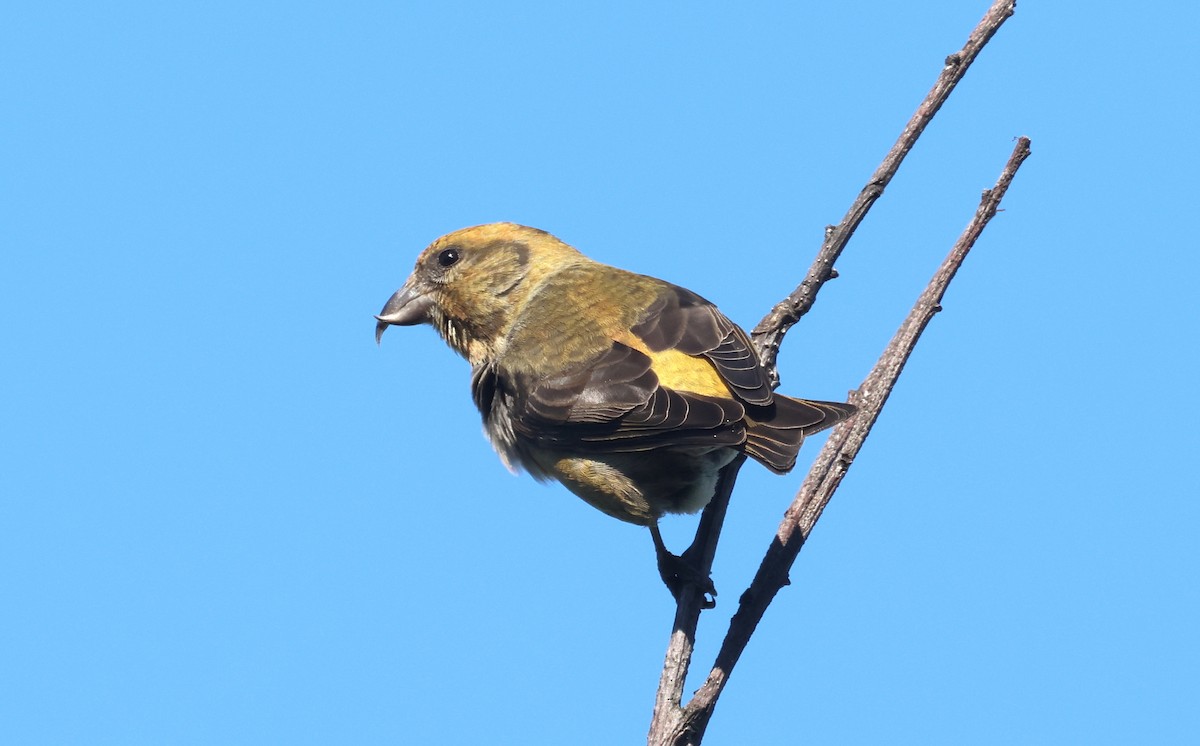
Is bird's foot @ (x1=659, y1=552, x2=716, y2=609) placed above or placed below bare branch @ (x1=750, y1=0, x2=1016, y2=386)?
below

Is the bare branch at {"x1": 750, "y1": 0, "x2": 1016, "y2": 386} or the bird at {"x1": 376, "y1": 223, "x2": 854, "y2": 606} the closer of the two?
the bare branch at {"x1": 750, "y1": 0, "x2": 1016, "y2": 386}

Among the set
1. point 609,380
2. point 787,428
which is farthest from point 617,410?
point 787,428

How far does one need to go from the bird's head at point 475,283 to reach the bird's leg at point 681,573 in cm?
193

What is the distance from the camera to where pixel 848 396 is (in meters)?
5.73

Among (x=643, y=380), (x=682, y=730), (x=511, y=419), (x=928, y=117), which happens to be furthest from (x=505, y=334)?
(x=682, y=730)

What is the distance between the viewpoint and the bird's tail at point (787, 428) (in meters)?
5.69

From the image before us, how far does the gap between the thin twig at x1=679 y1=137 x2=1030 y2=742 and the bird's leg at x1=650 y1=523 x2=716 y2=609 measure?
56 centimetres

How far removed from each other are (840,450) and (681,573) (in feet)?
3.68

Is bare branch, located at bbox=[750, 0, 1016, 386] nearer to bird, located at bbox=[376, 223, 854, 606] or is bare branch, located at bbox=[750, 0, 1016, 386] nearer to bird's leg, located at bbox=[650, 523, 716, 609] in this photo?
bird, located at bbox=[376, 223, 854, 606]

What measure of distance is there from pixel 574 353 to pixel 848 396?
1.79m

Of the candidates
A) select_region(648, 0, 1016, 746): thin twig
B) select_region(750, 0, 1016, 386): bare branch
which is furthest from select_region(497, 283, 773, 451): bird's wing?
select_region(750, 0, 1016, 386): bare branch

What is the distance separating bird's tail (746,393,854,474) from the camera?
18.7 ft

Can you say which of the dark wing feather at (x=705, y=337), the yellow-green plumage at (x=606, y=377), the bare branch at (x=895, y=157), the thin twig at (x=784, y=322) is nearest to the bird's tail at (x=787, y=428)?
the yellow-green plumage at (x=606, y=377)

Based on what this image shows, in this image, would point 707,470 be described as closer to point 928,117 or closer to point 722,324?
point 722,324
